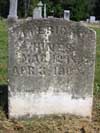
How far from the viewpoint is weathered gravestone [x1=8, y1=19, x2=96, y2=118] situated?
6715 mm

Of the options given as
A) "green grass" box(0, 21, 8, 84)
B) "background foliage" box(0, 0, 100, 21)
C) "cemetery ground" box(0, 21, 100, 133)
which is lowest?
"background foliage" box(0, 0, 100, 21)

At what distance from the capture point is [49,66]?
6816 mm

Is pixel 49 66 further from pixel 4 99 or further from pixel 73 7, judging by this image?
pixel 73 7

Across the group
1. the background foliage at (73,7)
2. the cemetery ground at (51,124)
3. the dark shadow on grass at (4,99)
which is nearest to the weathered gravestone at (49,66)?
the cemetery ground at (51,124)

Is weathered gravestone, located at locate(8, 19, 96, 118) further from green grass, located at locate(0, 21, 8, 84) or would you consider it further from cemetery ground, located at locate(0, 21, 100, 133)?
green grass, located at locate(0, 21, 8, 84)

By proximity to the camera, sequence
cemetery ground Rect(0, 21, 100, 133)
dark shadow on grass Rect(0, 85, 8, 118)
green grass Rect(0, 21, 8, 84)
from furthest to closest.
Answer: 1. green grass Rect(0, 21, 8, 84)
2. dark shadow on grass Rect(0, 85, 8, 118)
3. cemetery ground Rect(0, 21, 100, 133)

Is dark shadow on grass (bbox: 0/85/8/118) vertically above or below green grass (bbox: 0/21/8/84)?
above

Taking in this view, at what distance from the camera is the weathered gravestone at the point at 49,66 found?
6715mm

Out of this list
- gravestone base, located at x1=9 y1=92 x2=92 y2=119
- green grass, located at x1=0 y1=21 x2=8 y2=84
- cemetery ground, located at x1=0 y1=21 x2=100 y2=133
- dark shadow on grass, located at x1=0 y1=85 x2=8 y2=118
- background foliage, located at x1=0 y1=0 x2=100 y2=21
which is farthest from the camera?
background foliage, located at x1=0 y1=0 x2=100 y2=21

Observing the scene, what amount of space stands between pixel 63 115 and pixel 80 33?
45.2 inches

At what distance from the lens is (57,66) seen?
6836 mm

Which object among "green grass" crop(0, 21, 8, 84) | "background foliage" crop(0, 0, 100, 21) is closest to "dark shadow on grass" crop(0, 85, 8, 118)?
"green grass" crop(0, 21, 8, 84)

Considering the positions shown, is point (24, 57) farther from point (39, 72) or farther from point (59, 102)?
point (59, 102)

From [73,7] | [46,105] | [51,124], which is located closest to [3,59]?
[46,105]
